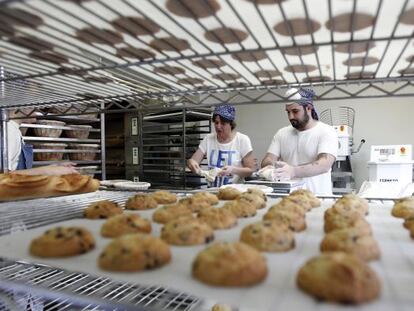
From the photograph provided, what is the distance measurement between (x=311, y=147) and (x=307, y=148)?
0.10 feet

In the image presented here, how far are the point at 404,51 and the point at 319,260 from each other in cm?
65

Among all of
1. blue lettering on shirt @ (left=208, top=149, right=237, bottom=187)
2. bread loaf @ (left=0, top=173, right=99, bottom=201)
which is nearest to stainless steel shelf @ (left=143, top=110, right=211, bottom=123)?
blue lettering on shirt @ (left=208, top=149, right=237, bottom=187)

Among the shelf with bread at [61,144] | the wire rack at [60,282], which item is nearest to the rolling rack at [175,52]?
the wire rack at [60,282]

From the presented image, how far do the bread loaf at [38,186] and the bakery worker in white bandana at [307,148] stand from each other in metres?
1.35

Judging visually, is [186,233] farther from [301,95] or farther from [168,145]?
[168,145]

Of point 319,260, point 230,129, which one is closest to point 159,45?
point 319,260

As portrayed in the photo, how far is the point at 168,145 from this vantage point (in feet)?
12.7

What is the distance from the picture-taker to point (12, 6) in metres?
0.67

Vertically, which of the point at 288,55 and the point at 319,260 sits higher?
the point at 288,55

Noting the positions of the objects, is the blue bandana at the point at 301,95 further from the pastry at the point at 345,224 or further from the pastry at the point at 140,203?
the pastry at the point at 140,203

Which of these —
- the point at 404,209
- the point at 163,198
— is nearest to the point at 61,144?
the point at 163,198

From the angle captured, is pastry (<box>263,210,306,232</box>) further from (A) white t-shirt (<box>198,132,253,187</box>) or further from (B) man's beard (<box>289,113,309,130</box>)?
(A) white t-shirt (<box>198,132,253,187</box>)

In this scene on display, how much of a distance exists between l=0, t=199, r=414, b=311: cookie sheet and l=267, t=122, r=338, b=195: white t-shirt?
5.02 ft

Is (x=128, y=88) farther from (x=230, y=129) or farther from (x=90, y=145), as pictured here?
(x=90, y=145)
